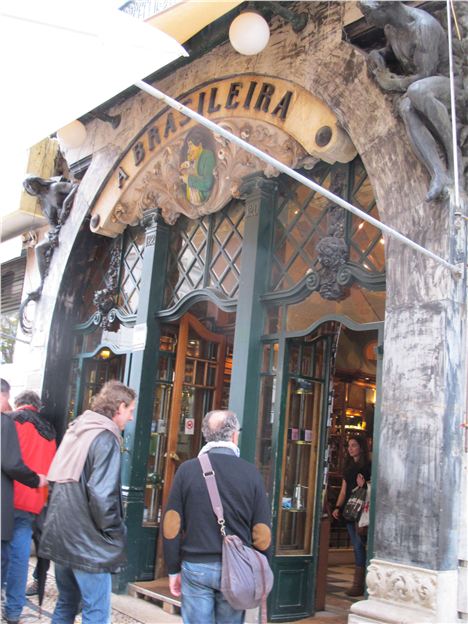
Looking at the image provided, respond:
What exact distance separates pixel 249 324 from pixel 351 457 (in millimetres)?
2449

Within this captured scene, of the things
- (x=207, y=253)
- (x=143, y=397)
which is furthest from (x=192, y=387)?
(x=207, y=253)

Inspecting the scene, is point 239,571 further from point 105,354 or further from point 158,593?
point 105,354

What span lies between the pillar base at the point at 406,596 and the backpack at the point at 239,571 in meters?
1.37

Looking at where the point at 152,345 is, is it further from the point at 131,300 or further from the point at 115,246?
the point at 115,246

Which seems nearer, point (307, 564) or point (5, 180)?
point (5, 180)

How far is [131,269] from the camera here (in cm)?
936

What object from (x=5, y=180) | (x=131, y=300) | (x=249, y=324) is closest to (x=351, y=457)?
(x=249, y=324)

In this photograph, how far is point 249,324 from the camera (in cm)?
701

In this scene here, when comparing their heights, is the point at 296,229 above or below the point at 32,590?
above

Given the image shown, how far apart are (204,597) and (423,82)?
3.76 m

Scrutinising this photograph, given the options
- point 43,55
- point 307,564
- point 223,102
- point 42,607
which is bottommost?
point 42,607

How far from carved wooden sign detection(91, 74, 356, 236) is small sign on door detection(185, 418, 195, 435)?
8.01 ft

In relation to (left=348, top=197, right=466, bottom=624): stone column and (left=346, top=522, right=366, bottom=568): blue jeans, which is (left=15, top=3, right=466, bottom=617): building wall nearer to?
(left=348, top=197, right=466, bottom=624): stone column

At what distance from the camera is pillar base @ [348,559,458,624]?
4.62m
